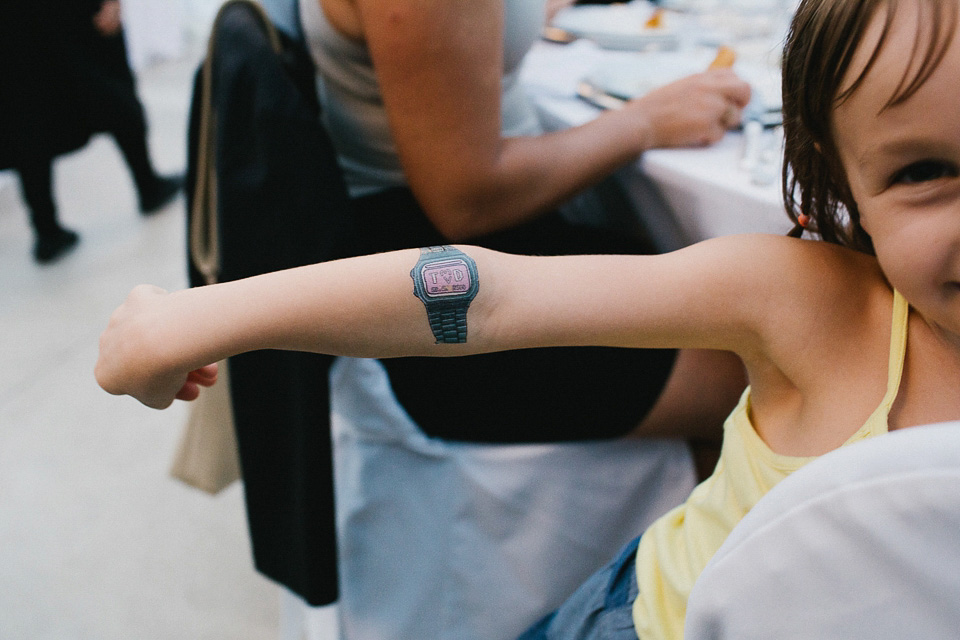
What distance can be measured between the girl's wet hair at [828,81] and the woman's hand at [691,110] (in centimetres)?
29

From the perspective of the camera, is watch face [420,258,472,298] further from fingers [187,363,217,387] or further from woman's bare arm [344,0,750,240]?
woman's bare arm [344,0,750,240]

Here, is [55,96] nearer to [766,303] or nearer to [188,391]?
[188,391]

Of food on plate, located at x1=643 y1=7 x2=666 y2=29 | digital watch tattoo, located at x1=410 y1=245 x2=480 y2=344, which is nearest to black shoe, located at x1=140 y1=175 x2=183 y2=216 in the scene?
food on plate, located at x1=643 y1=7 x2=666 y2=29

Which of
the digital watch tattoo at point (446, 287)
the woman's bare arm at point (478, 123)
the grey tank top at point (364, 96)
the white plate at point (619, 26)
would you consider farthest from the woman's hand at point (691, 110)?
the digital watch tattoo at point (446, 287)

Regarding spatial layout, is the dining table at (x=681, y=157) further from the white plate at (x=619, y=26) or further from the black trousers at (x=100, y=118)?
the black trousers at (x=100, y=118)

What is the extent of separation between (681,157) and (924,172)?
19.1 inches

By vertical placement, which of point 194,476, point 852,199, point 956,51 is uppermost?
point 956,51

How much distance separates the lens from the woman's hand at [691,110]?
964mm

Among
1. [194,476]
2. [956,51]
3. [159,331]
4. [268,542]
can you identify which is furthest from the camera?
[194,476]

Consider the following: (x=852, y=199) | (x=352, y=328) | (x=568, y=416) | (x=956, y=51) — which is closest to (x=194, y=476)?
(x=568, y=416)

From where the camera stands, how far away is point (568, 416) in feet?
2.97

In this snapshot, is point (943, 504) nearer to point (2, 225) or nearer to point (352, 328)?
point (352, 328)

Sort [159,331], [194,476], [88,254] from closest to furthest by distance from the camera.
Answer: [159,331] → [194,476] → [88,254]

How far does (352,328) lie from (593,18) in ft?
4.02
